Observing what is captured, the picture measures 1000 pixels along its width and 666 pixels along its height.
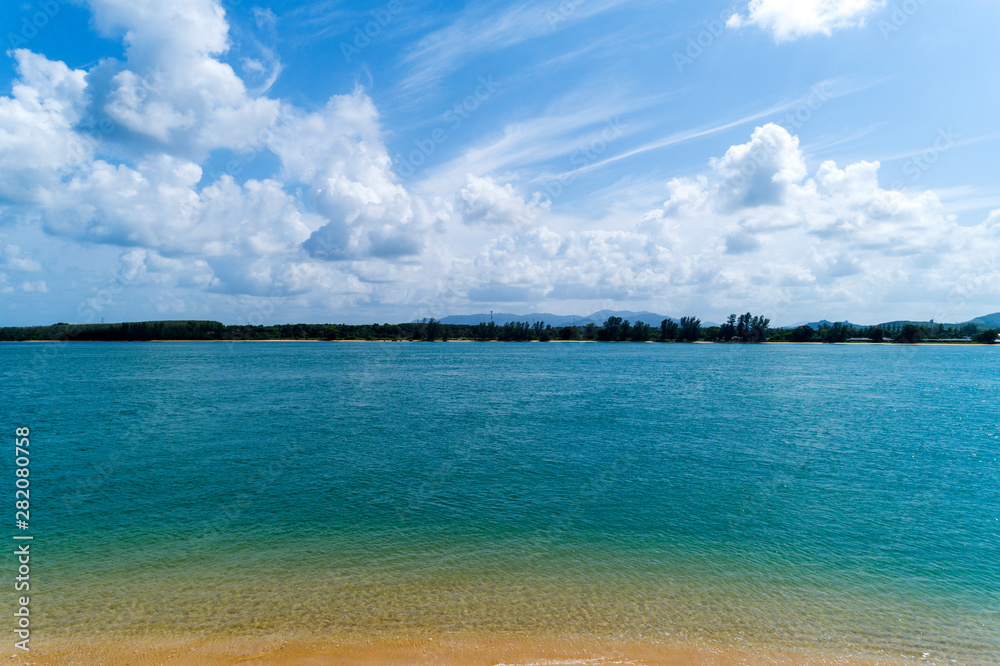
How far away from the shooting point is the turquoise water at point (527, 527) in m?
11.7

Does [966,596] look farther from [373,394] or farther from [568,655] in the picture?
[373,394]

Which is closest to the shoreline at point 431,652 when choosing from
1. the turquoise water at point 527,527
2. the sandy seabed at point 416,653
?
the sandy seabed at point 416,653

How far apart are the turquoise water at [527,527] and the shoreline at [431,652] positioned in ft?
1.24

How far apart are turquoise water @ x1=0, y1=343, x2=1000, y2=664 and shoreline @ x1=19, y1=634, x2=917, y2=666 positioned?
14.9 inches

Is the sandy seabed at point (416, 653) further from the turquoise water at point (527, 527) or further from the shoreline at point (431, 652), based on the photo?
the turquoise water at point (527, 527)

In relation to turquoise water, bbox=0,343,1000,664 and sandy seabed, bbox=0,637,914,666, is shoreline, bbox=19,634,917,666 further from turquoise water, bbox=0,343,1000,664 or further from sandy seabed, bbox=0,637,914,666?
turquoise water, bbox=0,343,1000,664

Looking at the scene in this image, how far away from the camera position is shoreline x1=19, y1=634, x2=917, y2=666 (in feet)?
32.3

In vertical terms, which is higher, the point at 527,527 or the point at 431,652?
the point at 431,652

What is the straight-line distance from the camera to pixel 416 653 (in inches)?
396

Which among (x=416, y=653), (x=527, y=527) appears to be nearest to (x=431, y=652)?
(x=416, y=653)

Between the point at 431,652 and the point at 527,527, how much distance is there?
789 cm

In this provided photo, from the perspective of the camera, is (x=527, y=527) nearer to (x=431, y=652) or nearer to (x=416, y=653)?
(x=431, y=652)

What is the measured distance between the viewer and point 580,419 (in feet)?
130

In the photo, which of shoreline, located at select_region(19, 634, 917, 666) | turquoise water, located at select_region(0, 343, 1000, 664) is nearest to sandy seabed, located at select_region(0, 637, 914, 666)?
shoreline, located at select_region(19, 634, 917, 666)
